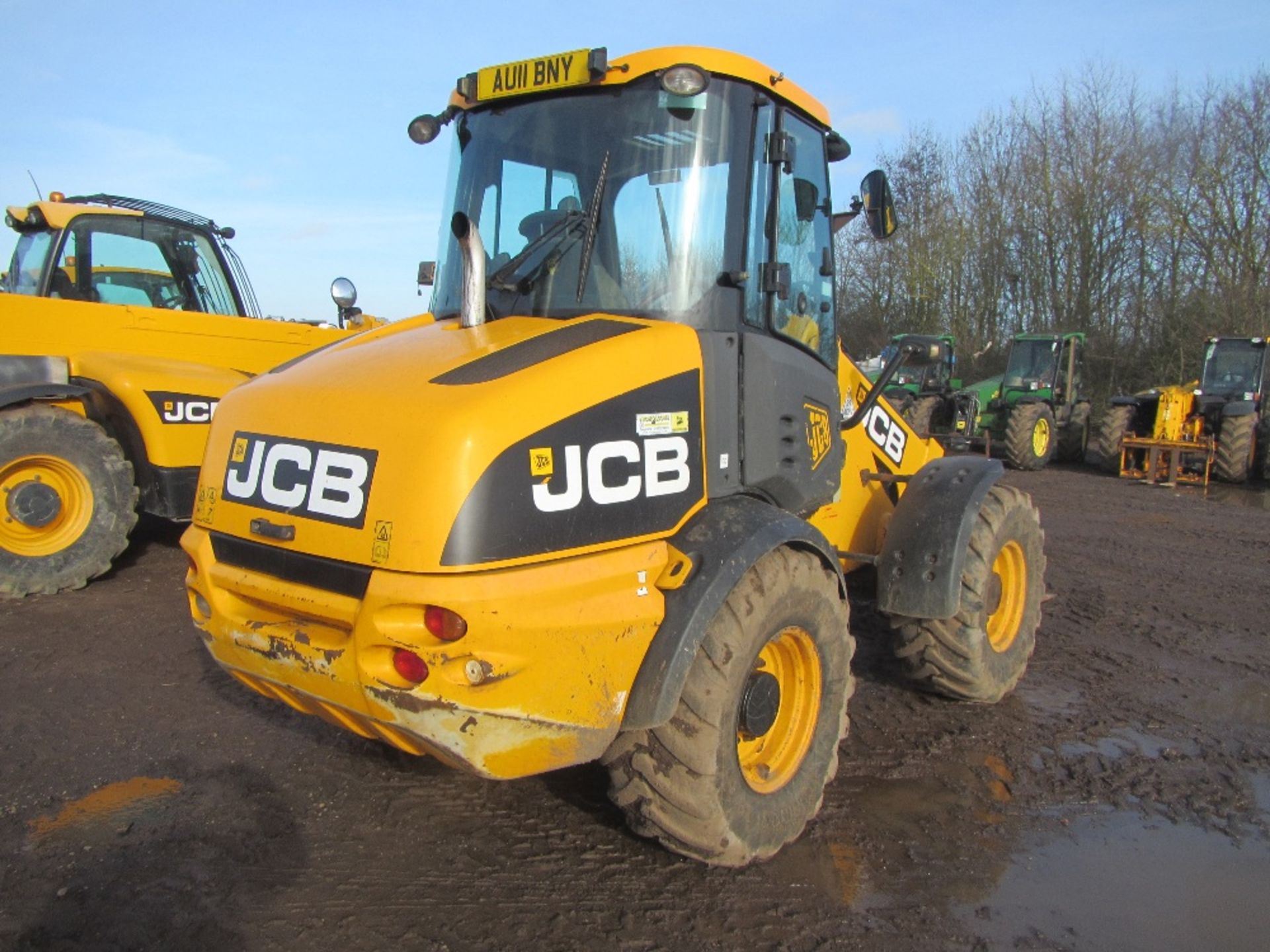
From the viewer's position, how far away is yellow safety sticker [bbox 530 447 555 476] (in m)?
2.49

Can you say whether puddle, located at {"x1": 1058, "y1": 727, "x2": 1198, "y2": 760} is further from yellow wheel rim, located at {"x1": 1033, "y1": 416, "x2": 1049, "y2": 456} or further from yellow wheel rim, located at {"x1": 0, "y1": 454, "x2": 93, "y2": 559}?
yellow wheel rim, located at {"x1": 1033, "y1": 416, "x2": 1049, "y2": 456}

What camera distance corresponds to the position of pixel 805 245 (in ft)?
12.1

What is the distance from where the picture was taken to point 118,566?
22.7 ft

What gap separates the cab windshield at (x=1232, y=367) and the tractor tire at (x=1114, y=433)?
125 centimetres

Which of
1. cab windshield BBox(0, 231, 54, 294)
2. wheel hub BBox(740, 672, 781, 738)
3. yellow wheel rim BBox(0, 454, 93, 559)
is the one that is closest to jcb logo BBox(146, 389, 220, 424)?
yellow wheel rim BBox(0, 454, 93, 559)

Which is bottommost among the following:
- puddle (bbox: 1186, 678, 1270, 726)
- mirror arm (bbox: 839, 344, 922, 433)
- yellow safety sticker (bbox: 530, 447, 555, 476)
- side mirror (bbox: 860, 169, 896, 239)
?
puddle (bbox: 1186, 678, 1270, 726)

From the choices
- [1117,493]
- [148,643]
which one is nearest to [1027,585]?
[148,643]

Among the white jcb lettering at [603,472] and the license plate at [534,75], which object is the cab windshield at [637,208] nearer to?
the license plate at [534,75]

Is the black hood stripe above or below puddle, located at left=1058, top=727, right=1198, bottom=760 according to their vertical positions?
above

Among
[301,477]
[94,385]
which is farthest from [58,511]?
[301,477]

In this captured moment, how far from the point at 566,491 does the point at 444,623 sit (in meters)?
0.48

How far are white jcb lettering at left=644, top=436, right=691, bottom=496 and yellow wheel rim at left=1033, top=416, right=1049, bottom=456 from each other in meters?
14.6

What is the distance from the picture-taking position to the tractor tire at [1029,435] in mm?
15766

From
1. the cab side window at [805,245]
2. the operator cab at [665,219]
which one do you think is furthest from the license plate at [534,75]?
the cab side window at [805,245]
